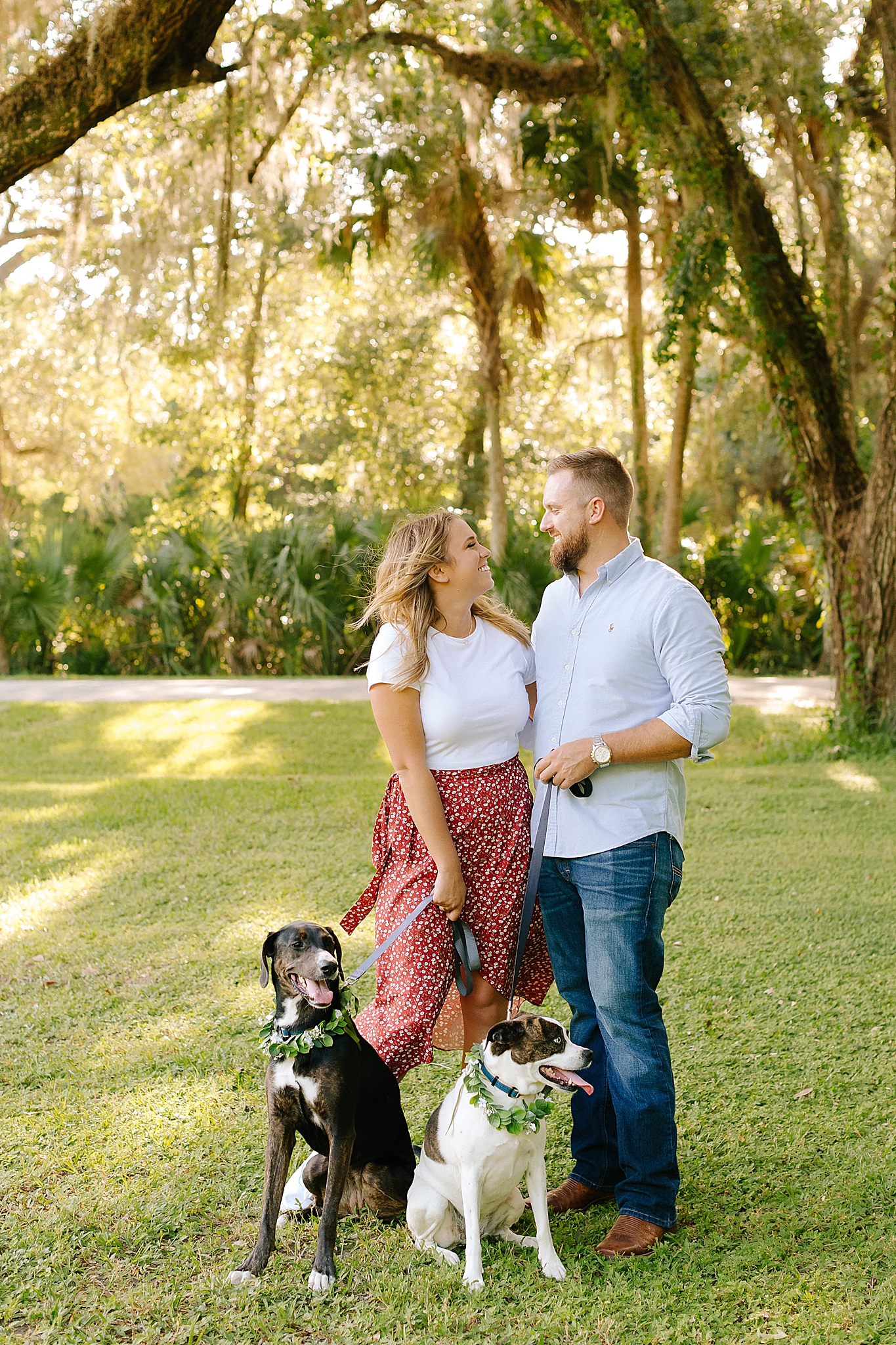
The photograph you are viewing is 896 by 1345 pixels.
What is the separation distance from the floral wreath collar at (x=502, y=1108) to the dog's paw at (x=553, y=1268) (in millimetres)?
323

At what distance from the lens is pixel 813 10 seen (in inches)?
368

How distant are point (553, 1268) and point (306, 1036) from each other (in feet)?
2.63

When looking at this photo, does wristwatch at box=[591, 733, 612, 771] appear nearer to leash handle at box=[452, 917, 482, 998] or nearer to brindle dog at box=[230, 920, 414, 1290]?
leash handle at box=[452, 917, 482, 998]

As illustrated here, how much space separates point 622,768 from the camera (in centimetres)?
265

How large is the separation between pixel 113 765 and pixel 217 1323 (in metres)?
6.73

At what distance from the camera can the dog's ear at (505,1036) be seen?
8.36 feet

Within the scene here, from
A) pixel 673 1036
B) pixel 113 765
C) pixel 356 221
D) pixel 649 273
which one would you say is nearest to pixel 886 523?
pixel 673 1036

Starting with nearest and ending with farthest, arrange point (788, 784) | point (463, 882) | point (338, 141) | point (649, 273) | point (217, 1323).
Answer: point (217, 1323), point (463, 882), point (788, 784), point (338, 141), point (649, 273)

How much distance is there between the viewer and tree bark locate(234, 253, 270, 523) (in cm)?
1828

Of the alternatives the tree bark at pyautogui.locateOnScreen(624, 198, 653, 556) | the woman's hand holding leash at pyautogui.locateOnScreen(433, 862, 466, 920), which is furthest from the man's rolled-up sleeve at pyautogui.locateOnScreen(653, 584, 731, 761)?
the tree bark at pyautogui.locateOnScreen(624, 198, 653, 556)

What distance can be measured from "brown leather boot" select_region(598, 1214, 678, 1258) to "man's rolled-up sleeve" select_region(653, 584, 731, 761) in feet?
3.78

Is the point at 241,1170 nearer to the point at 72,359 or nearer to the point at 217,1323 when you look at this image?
the point at 217,1323

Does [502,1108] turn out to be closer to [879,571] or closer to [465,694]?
[465,694]

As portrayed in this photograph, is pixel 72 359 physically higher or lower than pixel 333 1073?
higher
